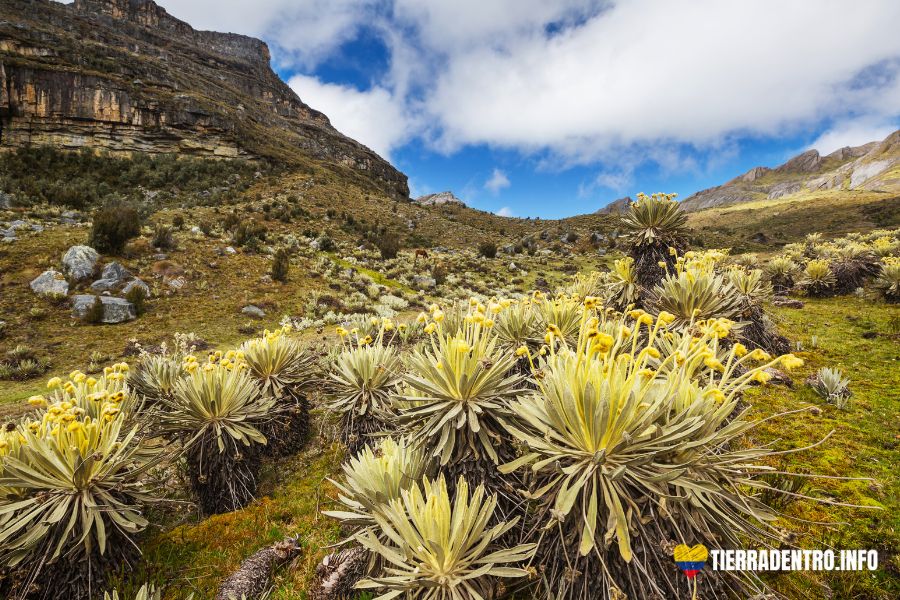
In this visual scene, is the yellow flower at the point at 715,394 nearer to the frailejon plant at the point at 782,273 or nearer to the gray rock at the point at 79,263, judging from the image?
the frailejon plant at the point at 782,273

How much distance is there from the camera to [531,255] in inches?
988

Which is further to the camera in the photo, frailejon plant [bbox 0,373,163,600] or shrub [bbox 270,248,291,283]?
shrub [bbox 270,248,291,283]

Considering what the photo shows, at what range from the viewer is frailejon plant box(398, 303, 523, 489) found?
7.95ft

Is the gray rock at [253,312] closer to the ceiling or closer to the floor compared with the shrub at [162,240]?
closer to the floor

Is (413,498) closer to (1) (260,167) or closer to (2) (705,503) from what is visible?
(2) (705,503)

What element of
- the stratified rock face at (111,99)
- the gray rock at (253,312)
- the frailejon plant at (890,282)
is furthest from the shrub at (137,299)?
the stratified rock face at (111,99)

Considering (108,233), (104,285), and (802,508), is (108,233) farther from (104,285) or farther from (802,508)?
(802,508)

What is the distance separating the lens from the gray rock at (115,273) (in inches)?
436

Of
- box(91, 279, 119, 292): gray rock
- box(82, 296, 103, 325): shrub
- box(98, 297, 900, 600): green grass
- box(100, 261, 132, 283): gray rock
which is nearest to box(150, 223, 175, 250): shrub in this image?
box(100, 261, 132, 283): gray rock

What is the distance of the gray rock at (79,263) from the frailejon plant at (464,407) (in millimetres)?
13363

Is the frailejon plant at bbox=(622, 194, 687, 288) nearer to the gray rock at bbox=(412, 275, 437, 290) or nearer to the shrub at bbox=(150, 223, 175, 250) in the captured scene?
the gray rock at bbox=(412, 275, 437, 290)

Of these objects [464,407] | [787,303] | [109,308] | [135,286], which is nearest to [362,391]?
[464,407]

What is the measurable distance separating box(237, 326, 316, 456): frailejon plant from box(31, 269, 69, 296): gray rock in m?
9.47

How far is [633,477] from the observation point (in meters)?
1.82
